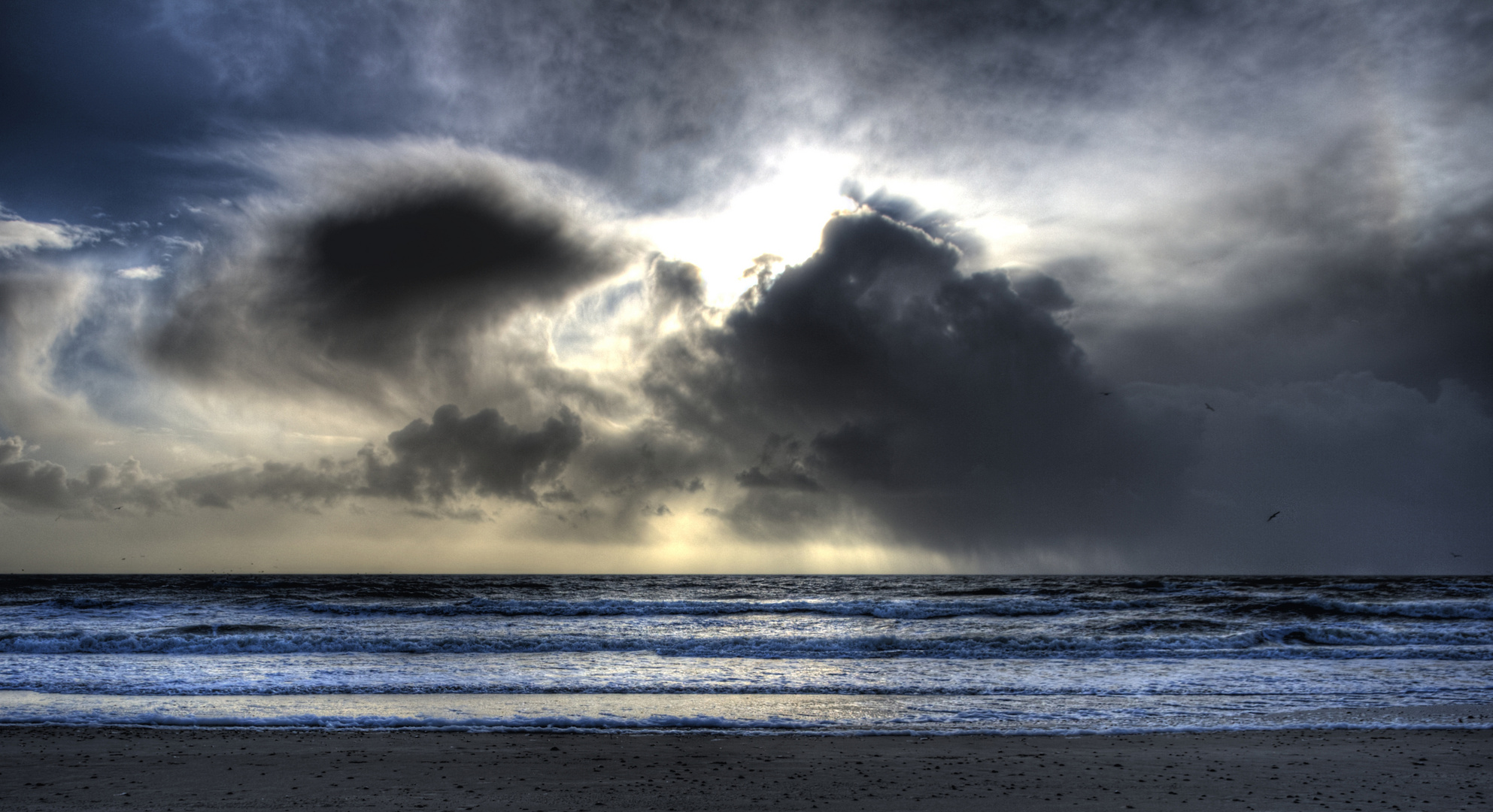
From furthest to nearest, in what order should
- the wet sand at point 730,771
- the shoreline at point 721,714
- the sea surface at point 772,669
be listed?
the sea surface at point 772,669, the shoreline at point 721,714, the wet sand at point 730,771

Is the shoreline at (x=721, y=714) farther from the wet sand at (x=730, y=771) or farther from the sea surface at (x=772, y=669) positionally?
the wet sand at (x=730, y=771)

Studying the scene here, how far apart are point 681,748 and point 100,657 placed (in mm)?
20772

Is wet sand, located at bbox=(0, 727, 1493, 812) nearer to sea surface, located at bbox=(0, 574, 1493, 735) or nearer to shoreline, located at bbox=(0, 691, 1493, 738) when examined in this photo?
shoreline, located at bbox=(0, 691, 1493, 738)

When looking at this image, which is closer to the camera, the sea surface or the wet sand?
the wet sand

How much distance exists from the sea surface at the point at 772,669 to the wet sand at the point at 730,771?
3.30ft

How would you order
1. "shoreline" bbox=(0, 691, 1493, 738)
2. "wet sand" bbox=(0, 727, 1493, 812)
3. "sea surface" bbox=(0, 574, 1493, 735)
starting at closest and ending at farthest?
"wet sand" bbox=(0, 727, 1493, 812)
"shoreline" bbox=(0, 691, 1493, 738)
"sea surface" bbox=(0, 574, 1493, 735)

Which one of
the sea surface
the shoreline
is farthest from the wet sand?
the sea surface

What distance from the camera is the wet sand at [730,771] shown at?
9.07 m

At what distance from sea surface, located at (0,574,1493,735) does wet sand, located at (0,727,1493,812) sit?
3.30 feet

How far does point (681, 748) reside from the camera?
11523 millimetres

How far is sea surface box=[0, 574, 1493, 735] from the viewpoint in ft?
45.1

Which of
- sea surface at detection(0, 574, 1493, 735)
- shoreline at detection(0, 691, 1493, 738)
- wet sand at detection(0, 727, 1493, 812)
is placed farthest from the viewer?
sea surface at detection(0, 574, 1493, 735)

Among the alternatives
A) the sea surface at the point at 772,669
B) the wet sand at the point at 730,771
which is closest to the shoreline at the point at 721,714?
the sea surface at the point at 772,669

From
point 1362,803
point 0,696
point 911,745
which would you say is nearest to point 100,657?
point 0,696
